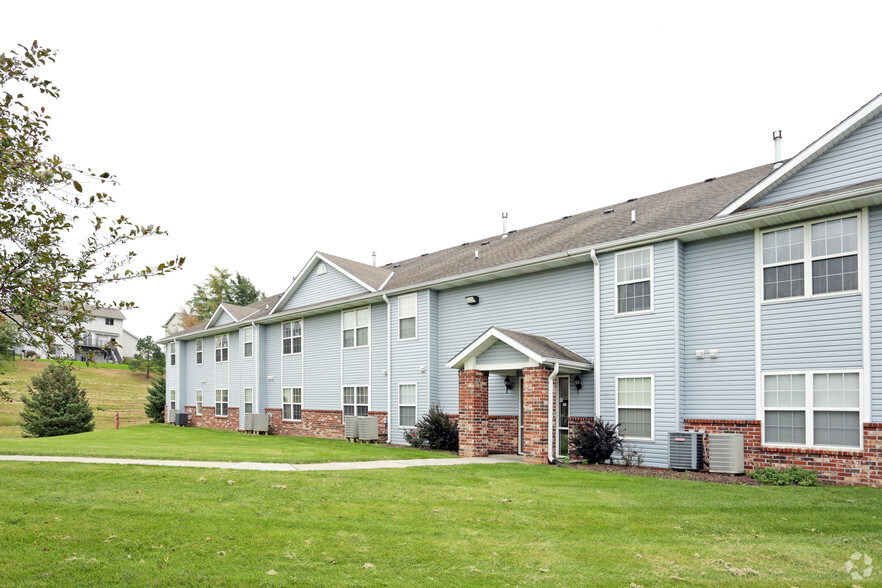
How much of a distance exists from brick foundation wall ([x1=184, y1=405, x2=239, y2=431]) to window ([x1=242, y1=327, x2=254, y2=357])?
2862 millimetres

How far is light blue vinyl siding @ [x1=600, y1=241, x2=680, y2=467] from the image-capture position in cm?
1359

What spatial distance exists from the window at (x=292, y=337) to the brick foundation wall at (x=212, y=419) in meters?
5.31

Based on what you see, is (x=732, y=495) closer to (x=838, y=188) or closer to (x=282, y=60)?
(x=838, y=188)

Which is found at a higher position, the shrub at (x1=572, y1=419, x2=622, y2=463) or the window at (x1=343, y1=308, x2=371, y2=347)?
the window at (x1=343, y1=308, x2=371, y2=347)

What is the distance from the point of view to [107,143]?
252 inches

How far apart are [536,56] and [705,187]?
5951 mm

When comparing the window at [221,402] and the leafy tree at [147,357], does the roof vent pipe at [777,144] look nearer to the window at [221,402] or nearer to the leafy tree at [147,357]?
the window at [221,402]

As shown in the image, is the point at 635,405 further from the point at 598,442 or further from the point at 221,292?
the point at 221,292

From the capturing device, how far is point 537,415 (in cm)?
1442

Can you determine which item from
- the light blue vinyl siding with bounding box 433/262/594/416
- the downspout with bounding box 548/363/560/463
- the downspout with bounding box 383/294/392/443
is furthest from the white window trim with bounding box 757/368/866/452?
the downspout with bounding box 383/294/392/443

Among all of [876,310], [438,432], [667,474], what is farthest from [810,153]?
[438,432]

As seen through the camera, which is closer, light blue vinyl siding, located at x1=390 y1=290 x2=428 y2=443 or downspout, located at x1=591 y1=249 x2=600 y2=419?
downspout, located at x1=591 y1=249 x2=600 y2=419

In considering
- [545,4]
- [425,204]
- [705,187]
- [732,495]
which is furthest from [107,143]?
[425,204]

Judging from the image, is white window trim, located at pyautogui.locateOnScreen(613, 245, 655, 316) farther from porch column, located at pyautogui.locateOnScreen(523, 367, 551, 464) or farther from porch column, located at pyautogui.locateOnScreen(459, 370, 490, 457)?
porch column, located at pyautogui.locateOnScreen(459, 370, 490, 457)
